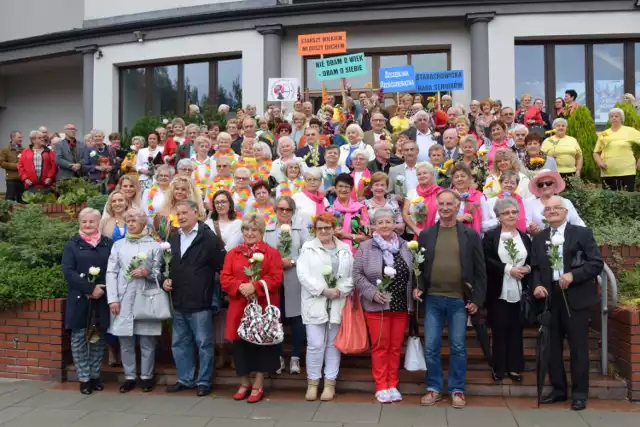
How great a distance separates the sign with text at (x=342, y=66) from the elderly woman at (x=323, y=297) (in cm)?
680

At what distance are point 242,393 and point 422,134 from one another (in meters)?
5.00

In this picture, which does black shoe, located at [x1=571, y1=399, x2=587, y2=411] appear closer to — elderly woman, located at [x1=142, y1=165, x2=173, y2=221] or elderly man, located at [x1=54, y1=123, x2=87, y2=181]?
elderly woman, located at [x1=142, y1=165, x2=173, y2=221]

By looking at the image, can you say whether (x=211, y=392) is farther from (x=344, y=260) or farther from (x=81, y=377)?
(x=344, y=260)

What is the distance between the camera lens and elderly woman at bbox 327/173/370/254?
22.2ft

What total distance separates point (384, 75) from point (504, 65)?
4.57 meters

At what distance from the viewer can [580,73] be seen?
53.2 ft

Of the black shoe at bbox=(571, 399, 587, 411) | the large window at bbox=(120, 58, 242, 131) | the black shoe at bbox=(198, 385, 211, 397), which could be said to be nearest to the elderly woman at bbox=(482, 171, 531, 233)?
the black shoe at bbox=(571, 399, 587, 411)

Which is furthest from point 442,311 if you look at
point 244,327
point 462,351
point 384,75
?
point 384,75

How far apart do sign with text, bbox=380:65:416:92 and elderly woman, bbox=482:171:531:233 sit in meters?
6.02

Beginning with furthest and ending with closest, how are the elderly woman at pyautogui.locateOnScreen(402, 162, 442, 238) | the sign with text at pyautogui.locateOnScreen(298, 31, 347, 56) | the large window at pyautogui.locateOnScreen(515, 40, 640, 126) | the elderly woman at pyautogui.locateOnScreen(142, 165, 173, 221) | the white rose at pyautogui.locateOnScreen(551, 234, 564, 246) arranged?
1. the large window at pyautogui.locateOnScreen(515, 40, 640, 126)
2. the sign with text at pyautogui.locateOnScreen(298, 31, 347, 56)
3. the elderly woman at pyautogui.locateOnScreen(142, 165, 173, 221)
4. the elderly woman at pyautogui.locateOnScreen(402, 162, 442, 238)
5. the white rose at pyautogui.locateOnScreen(551, 234, 564, 246)

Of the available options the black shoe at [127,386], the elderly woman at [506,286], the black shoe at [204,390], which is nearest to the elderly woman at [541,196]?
the elderly woman at [506,286]

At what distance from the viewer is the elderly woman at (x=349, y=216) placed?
6766mm

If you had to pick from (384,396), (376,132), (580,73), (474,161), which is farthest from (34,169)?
(580,73)

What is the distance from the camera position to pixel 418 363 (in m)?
6.04
